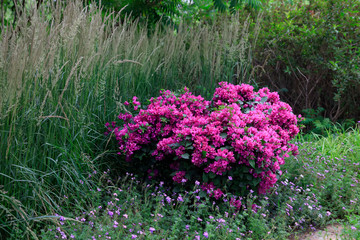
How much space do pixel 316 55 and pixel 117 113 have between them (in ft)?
13.2

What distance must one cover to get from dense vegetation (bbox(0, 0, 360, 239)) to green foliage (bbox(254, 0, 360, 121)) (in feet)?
0.08

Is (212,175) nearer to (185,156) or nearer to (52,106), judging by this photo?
(185,156)

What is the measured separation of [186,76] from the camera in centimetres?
478

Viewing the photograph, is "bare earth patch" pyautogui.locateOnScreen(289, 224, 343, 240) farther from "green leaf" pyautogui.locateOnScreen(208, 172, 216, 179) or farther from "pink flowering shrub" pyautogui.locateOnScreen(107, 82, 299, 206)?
"green leaf" pyautogui.locateOnScreen(208, 172, 216, 179)

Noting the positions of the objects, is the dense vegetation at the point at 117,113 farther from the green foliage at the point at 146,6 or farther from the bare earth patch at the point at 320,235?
the green foliage at the point at 146,6

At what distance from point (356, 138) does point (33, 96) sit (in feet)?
14.2

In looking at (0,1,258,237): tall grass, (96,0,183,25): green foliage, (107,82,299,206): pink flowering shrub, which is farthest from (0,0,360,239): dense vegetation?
(96,0,183,25): green foliage

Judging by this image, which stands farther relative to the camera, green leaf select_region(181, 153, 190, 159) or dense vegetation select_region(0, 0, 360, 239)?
green leaf select_region(181, 153, 190, 159)

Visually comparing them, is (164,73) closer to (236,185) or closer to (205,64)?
(205,64)

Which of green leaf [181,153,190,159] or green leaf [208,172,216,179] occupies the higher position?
Result: green leaf [181,153,190,159]

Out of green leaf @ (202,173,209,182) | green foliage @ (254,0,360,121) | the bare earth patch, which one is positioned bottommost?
the bare earth patch

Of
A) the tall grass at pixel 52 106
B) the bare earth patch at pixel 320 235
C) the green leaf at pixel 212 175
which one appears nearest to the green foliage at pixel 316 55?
the tall grass at pixel 52 106

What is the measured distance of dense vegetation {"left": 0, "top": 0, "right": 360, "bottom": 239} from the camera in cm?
252

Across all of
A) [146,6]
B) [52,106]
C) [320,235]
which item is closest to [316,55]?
[146,6]
